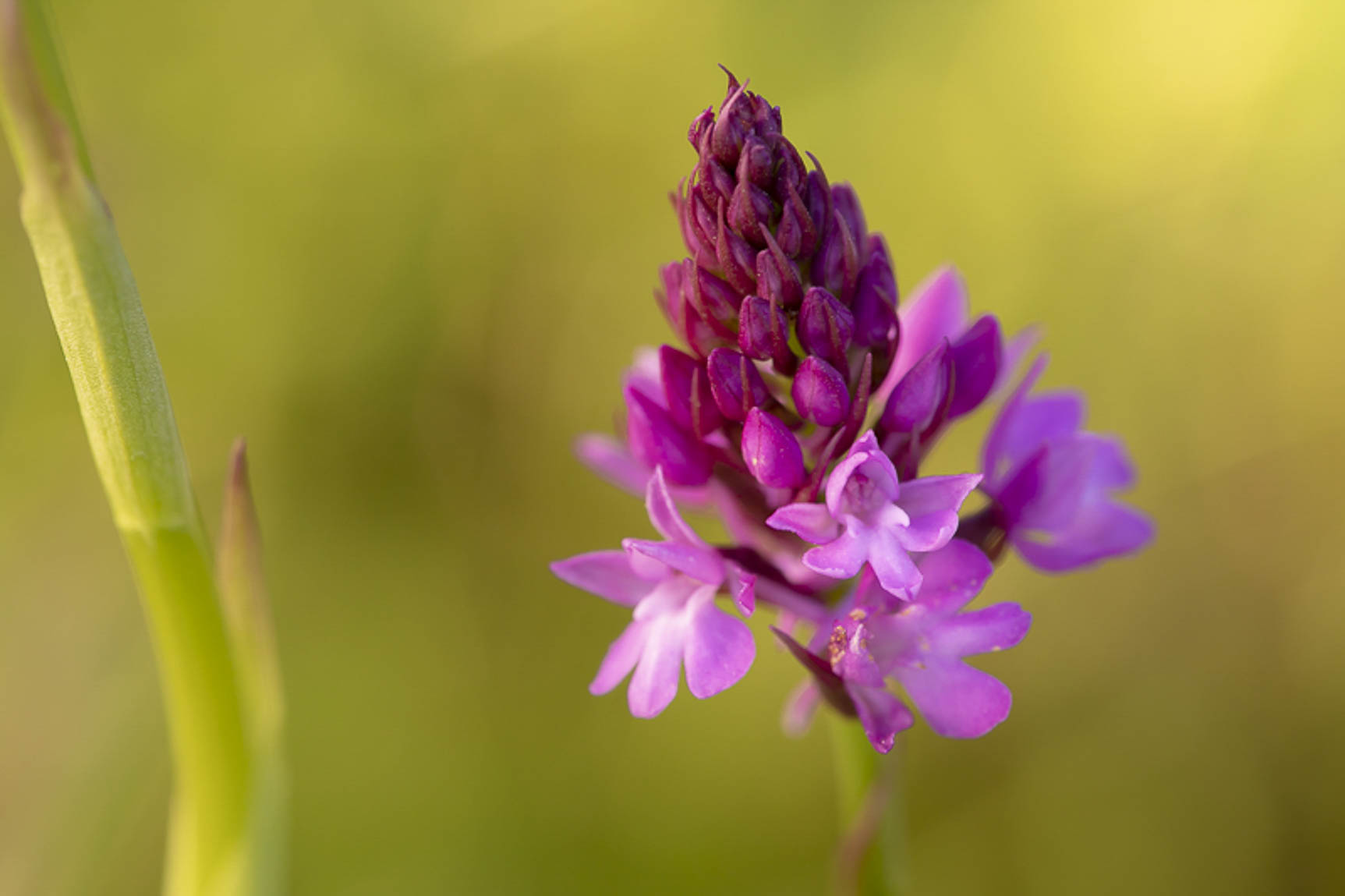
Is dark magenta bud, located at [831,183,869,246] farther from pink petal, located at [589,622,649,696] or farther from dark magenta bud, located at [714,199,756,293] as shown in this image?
pink petal, located at [589,622,649,696]

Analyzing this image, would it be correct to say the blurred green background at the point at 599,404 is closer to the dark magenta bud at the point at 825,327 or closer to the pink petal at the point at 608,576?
the pink petal at the point at 608,576

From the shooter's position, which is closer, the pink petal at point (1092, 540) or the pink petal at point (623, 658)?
the pink petal at point (623, 658)

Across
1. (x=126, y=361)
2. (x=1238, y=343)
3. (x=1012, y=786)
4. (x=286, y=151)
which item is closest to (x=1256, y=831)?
(x=1012, y=786)

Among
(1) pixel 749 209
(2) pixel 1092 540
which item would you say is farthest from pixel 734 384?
(2) pixel 1092 540

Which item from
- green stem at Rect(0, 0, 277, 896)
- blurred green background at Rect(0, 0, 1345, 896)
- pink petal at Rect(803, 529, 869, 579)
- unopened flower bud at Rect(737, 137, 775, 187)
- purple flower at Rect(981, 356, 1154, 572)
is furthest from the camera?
blurred green background at Rect(0, 0, 1345, 896)

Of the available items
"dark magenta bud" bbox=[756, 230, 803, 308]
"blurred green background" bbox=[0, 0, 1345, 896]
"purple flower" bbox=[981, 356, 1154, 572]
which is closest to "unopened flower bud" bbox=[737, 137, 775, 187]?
"dark magenta bud" bbox=[756, 230, 803, 308]

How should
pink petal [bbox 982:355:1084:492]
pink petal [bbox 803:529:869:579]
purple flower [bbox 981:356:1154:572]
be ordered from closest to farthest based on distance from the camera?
pink petal [bbox 803:529:869:579] < purple flower [bbox 981:356:1154:572] < pink petal [bbox 982:355:1084:492]

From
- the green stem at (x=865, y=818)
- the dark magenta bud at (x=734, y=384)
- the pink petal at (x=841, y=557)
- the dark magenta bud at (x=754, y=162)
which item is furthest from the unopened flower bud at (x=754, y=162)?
the green stem at (x=865, y=818)

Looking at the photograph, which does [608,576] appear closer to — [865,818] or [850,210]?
[865,818]
